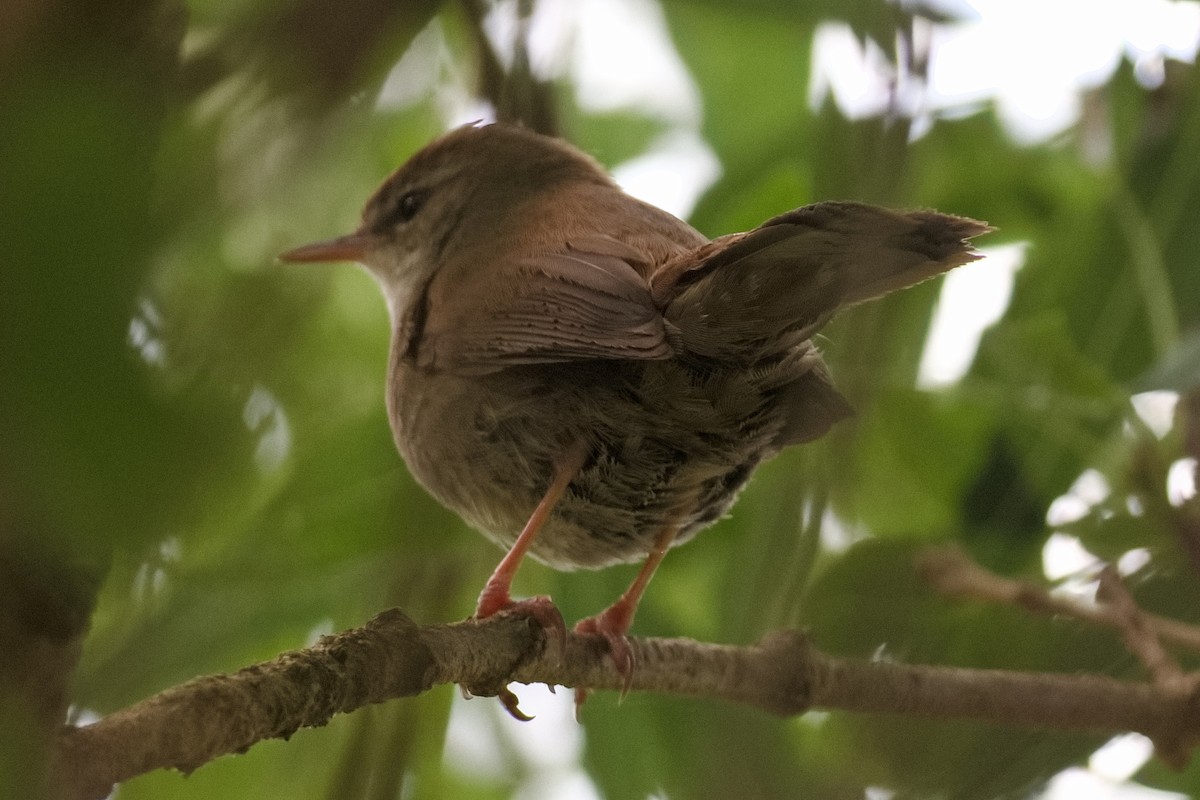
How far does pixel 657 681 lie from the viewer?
8.83ft

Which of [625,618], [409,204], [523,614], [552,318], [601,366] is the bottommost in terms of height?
[625,618]

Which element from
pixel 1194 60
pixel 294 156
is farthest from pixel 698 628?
pixel 294 156

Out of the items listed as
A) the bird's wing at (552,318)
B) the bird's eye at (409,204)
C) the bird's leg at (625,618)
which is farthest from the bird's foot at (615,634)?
the bird's eye at (409,204)

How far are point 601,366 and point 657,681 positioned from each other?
779 millimetres

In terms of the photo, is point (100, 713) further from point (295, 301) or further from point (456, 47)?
point (456, 47)

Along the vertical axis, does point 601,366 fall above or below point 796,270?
below

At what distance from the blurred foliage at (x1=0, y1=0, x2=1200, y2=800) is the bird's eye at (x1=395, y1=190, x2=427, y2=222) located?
280mm

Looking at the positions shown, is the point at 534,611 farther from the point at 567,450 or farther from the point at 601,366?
the point at 601,366

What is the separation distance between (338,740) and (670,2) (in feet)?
4.51

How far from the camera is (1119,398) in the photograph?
3.02 m

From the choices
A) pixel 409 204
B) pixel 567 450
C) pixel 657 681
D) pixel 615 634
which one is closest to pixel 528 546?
pixel 567 450

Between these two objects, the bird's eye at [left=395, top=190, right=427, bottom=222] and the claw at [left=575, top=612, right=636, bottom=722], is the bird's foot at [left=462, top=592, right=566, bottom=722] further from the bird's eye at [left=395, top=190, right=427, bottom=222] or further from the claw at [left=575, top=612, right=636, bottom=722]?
the bird's eye at [left=395, top=190, right=427, bottom=222]

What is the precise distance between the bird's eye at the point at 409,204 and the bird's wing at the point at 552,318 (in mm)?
904

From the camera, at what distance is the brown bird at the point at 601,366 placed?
2572mm
